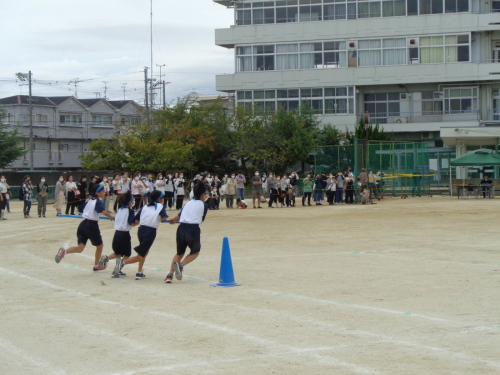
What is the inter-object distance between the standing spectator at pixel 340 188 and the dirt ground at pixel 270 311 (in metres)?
16.1

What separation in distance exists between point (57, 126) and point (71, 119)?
7.84ft

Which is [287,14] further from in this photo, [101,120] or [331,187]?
[101,120]

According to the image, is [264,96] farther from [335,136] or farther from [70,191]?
[70,191]

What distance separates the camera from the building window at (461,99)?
180 ft

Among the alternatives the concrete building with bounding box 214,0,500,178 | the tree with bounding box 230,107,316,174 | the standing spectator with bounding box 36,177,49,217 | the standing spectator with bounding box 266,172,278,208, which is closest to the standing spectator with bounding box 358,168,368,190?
the standing spectator with bounding box 266,172,278,208

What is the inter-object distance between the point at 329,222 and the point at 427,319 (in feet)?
53.1

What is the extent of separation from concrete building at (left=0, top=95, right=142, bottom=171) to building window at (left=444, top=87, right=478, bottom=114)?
3178cm

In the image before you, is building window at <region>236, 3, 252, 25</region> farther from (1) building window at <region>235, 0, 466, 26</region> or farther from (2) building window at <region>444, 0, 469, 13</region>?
(2) building window at <region>444, 0, 469, 13</region>

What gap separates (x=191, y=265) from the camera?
1465 cm

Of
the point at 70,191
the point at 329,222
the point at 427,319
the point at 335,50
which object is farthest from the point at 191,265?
the point at 335,50

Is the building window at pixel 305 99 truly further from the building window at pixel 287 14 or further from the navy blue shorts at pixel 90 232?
the navy blue shorts at pixel 90 232

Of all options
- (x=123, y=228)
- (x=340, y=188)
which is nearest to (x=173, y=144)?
(x=340, y=188)

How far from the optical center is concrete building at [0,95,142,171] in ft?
246

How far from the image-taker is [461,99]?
5519cm
